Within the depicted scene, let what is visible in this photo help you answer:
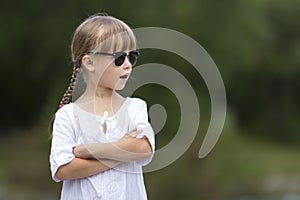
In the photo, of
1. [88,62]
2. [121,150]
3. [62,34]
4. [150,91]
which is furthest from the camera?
[62,34]

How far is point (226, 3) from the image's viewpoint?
14523mm

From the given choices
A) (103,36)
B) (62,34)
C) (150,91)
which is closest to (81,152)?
(103,36)

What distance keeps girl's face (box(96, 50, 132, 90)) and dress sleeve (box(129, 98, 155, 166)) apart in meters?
0.08

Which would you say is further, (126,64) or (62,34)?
(62,34)

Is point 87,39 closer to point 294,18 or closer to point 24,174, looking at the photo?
point 24,174

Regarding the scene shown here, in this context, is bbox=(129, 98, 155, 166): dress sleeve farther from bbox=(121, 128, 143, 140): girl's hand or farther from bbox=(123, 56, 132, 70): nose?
bbox=(123, 56, 132, 70): nose

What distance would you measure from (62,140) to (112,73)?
0.87 ft

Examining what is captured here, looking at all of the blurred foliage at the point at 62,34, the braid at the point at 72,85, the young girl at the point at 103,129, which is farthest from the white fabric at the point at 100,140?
the blurred foliage at the point at 62,34

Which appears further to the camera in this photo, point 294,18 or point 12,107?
point 294,18

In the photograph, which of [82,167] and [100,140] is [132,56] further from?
[82,167]

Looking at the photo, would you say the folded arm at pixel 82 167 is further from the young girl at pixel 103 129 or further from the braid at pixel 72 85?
the braid at pixel 72 85

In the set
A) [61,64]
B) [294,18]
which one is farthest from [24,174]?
[294,18]

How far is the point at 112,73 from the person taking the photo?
8.05 feet

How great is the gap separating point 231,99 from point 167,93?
466 inches
